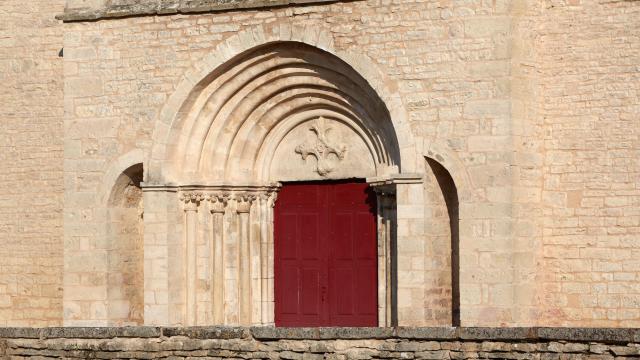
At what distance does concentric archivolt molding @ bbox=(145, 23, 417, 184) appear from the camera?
51.9 ft

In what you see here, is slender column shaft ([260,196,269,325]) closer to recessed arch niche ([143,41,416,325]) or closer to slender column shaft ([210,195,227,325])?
recessed arch niche ([143,41,416,325])

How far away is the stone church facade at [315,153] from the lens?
14.8 meters

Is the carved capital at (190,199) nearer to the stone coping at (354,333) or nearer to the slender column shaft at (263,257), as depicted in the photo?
the slender column shaft at (263,257)

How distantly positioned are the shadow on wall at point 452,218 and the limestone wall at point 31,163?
15.5 ft

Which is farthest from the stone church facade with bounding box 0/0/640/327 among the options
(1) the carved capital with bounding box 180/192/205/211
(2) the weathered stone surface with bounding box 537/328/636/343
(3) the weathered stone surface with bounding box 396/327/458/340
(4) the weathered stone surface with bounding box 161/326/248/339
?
(2) the weathered stone surface with bounding box 537/328/636/343

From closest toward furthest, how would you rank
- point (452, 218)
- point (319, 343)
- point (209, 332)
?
point (319, 343) < point (209, 332) < point (452, 218)

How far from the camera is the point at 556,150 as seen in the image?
1506cm

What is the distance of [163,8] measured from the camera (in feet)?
53.4

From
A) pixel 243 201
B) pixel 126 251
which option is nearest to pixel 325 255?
pixel 243 201

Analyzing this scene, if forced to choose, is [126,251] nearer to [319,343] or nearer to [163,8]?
[163,8]

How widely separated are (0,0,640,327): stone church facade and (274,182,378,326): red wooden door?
8 cm

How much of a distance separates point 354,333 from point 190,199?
4636 millimetres

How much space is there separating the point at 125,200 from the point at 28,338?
12.7 ft

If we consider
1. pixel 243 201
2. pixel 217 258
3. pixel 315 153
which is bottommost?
pixel 217 258
